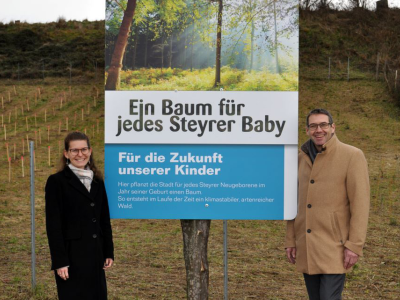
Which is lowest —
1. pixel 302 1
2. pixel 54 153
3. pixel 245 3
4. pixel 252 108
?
pixel 54 153

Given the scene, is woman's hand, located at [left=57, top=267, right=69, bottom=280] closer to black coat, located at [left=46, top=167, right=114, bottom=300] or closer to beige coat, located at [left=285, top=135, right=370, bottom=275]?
black coat, located at [left=46, top=167, right=114, bottom=300]

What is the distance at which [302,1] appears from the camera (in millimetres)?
20875

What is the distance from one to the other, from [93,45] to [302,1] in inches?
373

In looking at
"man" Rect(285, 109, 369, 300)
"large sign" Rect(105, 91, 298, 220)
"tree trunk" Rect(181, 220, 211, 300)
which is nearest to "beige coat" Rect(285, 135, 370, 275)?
"man" Rect(285, 109, 369, 300)

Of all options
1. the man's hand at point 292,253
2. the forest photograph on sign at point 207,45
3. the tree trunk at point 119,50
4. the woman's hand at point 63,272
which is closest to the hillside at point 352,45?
the forest photograph on sign at point 207,45

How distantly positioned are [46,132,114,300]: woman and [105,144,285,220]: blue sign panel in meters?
0.39

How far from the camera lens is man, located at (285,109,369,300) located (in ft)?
10.2

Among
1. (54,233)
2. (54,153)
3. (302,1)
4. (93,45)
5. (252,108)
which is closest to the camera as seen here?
(54,233)

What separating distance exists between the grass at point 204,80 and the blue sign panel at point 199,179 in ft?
1.41

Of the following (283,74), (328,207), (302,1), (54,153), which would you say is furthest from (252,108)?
(302,1)

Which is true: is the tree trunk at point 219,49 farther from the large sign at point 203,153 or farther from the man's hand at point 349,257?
the man's hand at point 349,257

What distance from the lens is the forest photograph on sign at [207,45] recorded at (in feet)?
11.9

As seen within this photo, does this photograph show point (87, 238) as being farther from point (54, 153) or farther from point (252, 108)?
point (54, 153)

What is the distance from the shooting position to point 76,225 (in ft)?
10.4
